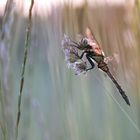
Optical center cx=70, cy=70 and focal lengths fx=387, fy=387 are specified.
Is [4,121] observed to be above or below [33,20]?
below

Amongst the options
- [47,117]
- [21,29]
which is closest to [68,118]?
[47,117]

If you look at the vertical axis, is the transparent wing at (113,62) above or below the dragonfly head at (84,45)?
below

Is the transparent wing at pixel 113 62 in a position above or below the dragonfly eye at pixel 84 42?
below

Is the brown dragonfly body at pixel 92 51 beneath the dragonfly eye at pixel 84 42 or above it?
beneath

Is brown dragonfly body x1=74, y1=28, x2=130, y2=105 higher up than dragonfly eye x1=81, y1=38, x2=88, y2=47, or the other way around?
dragonfly eye x1=81, y1=38, x2=88, y2=47

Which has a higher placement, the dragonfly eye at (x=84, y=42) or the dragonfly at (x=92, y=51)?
the dragonfly eye at (x=84, y=42)

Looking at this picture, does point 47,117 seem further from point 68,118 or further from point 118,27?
point 118,27

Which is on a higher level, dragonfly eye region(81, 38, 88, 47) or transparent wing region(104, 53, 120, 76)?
dragonfly eye region(81, 38, 88, 47)
